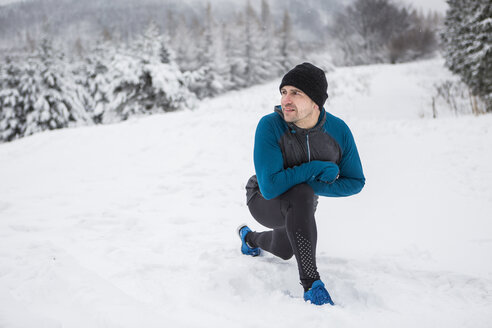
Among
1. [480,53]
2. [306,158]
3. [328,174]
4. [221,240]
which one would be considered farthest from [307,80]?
[480,53]

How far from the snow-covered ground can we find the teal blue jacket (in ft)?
2.41

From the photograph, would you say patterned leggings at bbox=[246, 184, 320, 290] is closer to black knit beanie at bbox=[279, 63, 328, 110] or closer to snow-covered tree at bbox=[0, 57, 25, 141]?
black knit beanie at bbox=[279, 63, 328, 110]

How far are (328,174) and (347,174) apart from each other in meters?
0.29

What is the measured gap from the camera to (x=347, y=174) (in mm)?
2367

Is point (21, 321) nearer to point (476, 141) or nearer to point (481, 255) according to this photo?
point (481, 255)

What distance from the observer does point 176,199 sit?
4598 millimetres

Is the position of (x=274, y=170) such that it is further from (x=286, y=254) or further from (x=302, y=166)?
(x=286, y=254)

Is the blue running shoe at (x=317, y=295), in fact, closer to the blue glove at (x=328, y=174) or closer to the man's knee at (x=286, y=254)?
the man's knee at (x=286, y=254)

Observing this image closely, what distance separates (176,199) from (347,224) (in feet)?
7.98

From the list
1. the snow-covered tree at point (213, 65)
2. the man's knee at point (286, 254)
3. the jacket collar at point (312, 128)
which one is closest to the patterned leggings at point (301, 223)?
the man's knee at point (286, 254)

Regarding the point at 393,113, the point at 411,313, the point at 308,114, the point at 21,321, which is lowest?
the point at 393,113

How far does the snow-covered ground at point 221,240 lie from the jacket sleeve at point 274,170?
0.74 m

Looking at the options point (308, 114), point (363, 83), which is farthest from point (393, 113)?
point (308, 114)

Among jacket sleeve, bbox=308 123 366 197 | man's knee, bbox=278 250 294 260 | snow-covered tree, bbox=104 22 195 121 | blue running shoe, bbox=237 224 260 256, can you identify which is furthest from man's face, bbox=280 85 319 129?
snow-covered tree, bbox=104 22 195 121
